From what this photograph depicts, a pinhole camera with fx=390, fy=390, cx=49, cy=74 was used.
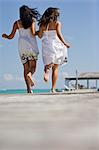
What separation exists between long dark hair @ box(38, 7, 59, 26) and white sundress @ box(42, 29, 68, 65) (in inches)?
4.9

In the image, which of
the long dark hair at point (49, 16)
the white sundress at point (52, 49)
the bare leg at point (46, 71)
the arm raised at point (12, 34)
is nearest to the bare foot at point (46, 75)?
the bare leg at point (46, 71)

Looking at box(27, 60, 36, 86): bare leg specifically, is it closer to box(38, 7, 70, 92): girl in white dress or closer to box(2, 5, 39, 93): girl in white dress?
box(2, 5, 39, 93): girl in white dress

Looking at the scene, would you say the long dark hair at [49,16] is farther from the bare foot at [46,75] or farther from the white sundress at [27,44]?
the bare foot at [46,75]

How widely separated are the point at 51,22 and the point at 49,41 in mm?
247

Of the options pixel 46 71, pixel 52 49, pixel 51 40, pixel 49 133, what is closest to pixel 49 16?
pixel 51 40

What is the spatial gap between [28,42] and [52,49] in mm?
349

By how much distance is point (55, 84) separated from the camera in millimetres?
4852

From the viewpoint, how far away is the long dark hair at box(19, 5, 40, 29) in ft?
16.5

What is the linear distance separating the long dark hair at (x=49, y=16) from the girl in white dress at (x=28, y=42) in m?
0.13

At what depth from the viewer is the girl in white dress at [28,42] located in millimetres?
4977

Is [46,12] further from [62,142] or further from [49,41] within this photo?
[62,142]

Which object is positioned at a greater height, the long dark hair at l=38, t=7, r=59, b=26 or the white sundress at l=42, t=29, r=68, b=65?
the long dark hair at l=38, t=7, r=59, b=26

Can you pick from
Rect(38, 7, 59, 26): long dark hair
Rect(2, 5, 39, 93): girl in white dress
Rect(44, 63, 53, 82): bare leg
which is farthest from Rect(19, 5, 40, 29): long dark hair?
Rect(44, 63, 53, 82): bare leg

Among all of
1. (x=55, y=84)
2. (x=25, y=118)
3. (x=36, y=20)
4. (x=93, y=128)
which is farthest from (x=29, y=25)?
(x=93, y=128)
